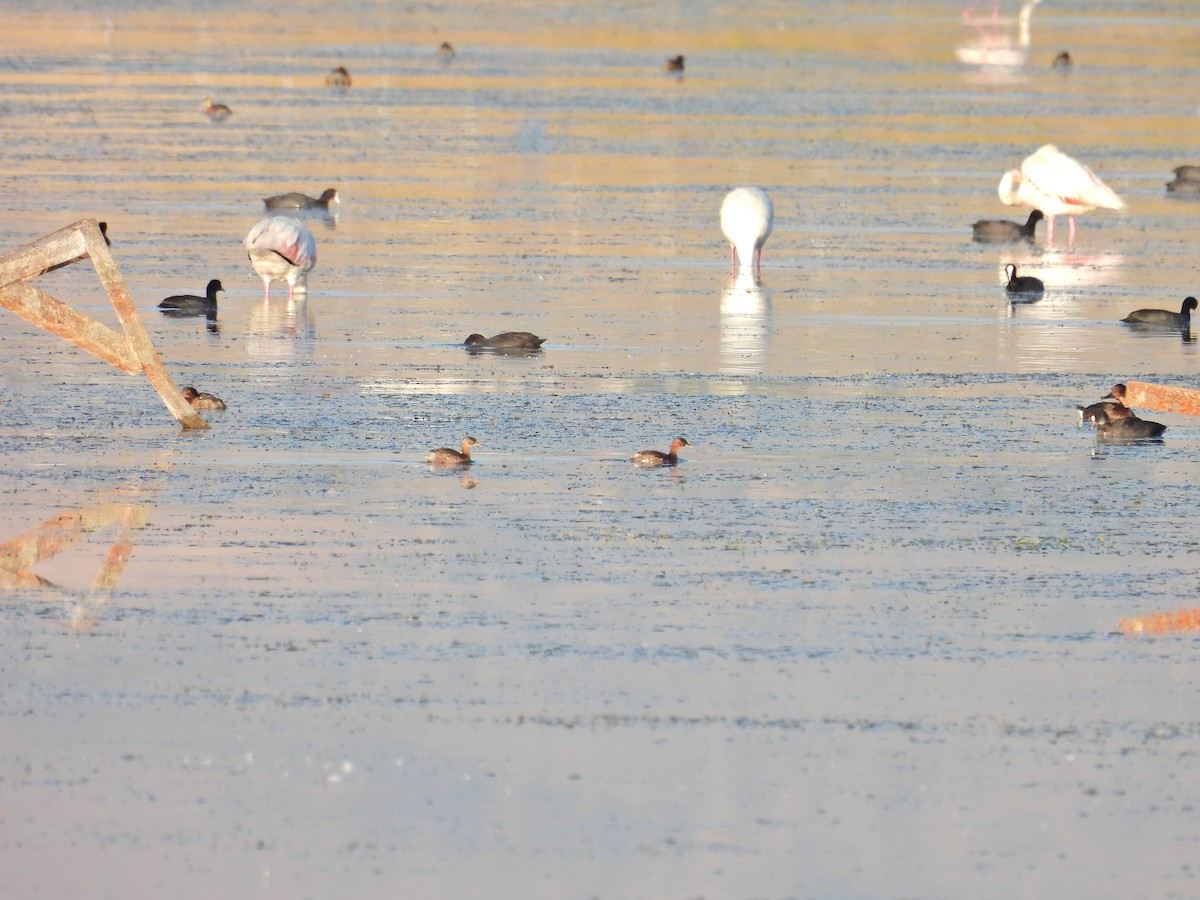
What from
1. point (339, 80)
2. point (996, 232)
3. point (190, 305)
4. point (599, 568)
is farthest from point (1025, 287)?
point (339, 80)

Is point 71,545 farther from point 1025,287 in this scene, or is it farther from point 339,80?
point 339,80

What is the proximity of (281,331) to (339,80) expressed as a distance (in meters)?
23.9

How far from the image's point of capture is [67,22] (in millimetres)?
56062

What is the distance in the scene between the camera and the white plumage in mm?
26703

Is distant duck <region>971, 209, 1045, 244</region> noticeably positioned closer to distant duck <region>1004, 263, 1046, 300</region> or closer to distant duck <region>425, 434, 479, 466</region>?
distant duck <region>1004, 263, 1046, 300</region>

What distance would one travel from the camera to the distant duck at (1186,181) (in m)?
30.1

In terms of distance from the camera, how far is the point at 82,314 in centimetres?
1448

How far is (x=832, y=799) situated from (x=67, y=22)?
168ft

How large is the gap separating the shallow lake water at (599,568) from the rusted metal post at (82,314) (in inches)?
12.4

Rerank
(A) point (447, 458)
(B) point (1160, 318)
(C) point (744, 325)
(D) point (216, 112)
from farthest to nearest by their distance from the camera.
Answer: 1. (D) point (216, 112)
2. (B) point (1160, 318)
3. (C) point (744, 325)
4. (A) point (447, 458)

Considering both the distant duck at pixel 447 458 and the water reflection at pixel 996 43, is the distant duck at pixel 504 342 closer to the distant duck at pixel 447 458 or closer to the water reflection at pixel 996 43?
the distant duck at pixel 447 458

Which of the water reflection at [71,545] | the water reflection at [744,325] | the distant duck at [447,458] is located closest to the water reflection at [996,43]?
the water reflection at [744,325]

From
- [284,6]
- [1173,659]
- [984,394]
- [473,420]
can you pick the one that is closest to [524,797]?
[1173,659]

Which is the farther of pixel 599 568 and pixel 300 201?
pixel 300 201
